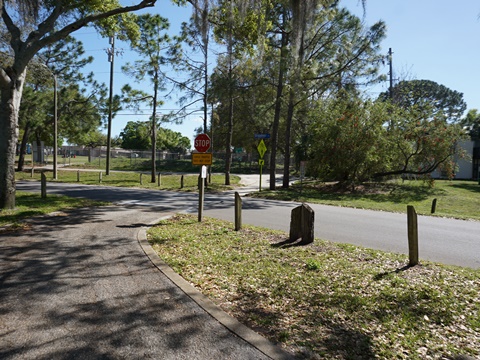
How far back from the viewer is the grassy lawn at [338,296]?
3.66 metres

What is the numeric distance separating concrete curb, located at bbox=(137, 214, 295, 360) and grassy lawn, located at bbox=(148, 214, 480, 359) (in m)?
0.13

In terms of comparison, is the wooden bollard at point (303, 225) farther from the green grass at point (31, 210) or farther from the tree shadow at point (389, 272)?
the green grass at point (31, 210)

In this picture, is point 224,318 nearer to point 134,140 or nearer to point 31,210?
point 31,210

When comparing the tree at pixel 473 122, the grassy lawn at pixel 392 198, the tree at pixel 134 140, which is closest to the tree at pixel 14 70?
the grassy lawn at pixel 392 198

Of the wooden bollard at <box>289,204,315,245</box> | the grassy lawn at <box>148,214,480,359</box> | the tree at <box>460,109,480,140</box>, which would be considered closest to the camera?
the grassy lawn at <box>148,214,480,359</box>

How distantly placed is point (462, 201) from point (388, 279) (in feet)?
54.5

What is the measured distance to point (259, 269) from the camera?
5.93 meters

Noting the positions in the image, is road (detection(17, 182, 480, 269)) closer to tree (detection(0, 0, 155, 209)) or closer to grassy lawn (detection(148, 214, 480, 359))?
grassy lawn (detection(148, 214, 480, 359))

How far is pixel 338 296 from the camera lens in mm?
4840

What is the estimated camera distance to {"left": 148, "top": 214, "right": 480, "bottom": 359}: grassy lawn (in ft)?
12.0

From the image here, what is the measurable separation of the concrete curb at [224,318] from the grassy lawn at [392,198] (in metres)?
11.9

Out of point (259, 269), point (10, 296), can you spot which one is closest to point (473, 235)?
point (259, 269)

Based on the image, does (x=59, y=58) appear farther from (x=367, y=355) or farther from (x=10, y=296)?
(x=367, y=355)

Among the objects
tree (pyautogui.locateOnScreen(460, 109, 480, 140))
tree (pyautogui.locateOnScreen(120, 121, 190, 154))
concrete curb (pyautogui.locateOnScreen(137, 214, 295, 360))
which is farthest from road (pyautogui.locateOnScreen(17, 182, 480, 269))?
tree (pyautogui.locateOnScreen(120, 121, 190, 154))
